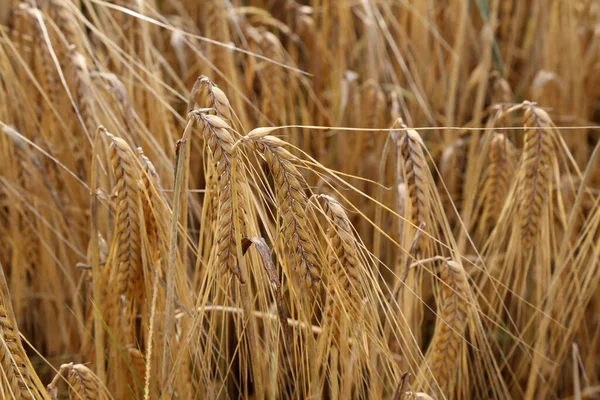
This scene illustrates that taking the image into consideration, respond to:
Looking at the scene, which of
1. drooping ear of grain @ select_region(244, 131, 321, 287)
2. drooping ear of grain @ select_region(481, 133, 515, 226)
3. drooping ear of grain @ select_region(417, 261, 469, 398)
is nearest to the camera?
drooping ear of grain @ select_region(244, 131, 321, 287)

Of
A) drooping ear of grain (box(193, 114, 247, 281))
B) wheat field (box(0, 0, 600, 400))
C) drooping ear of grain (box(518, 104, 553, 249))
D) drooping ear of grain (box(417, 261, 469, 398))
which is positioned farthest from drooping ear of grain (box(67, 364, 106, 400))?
drooping ear of grain (box(518, 104, 553, 249))

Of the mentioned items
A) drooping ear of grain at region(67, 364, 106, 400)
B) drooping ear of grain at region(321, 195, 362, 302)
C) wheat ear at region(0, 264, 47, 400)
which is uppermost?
drooping ear of grain at region(321, 195, 362, 302)

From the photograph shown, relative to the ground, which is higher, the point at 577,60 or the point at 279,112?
the point at 577,60

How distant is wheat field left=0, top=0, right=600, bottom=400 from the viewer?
66 centimetres

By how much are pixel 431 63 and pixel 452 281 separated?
97 cm

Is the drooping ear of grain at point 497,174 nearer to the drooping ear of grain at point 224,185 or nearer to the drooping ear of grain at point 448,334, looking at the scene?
the drooping ear of grain at point 448,334

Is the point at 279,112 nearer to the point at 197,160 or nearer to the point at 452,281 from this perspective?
the point at 197,160

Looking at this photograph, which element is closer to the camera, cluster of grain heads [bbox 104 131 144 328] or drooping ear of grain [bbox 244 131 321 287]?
drooping ear of grain [bbox 244 131 321 287]

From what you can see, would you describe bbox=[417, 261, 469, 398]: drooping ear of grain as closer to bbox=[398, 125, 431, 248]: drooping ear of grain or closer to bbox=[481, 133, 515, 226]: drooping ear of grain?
bbox=[398, 125, 431, 248]: drooping ear of grain

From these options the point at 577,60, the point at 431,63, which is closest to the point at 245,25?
the point at 431,63

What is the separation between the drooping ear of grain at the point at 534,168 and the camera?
2.84 feet

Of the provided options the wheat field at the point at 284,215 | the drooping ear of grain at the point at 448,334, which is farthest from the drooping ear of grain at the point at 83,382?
the drooping ear of grain at the point at 448,334

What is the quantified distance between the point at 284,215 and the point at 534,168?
1.30ft

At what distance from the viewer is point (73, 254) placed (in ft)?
3.95
